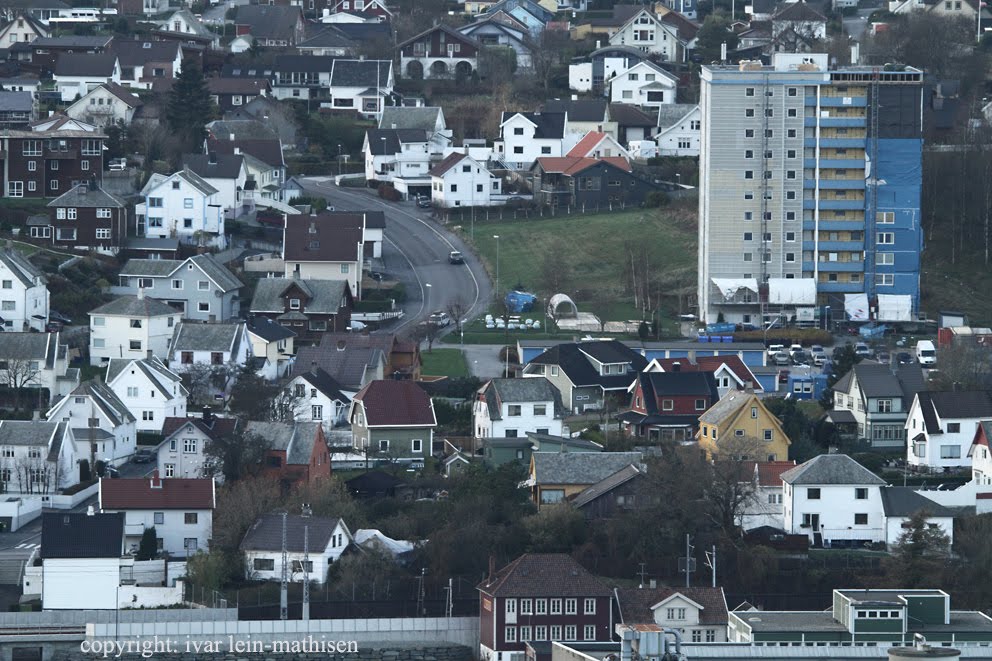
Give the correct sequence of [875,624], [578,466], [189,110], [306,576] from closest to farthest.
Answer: [875,624], [306,576], [578,466], [189,110]

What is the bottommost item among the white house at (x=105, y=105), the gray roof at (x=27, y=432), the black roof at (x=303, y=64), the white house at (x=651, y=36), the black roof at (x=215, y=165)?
the gray roof at (x=27, y=432)

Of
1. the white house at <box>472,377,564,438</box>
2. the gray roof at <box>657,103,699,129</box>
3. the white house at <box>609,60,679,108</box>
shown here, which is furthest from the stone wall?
the white house at <box>609,60,679,108</box>

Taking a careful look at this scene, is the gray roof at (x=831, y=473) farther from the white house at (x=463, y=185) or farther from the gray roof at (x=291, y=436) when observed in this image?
the white house at (x=463, y=185)

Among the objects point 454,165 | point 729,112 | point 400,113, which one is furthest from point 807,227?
point 400,113

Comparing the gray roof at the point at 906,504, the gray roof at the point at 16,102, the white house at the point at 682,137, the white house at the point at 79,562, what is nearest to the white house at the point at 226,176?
the gray roof at the point at 16,102

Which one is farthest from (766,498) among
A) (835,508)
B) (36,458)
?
(36,458)

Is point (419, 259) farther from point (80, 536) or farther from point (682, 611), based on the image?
point (682, 611)

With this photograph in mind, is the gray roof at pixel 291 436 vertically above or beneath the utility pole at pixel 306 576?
above
